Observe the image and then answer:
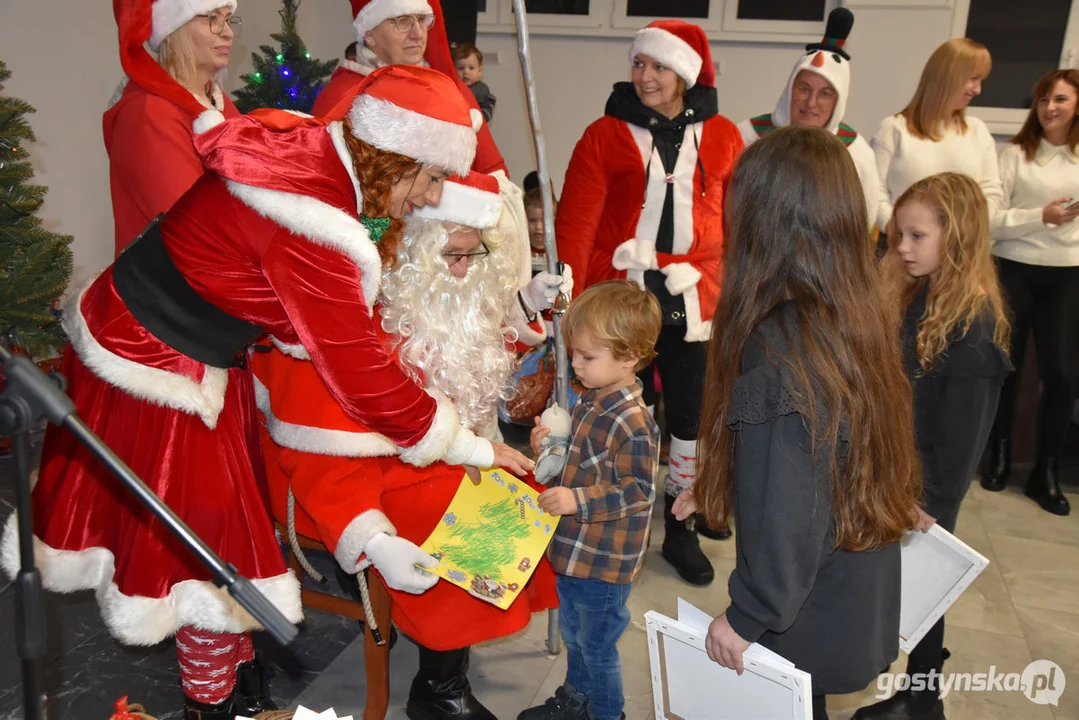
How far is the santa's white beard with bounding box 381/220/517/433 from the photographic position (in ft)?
7.06

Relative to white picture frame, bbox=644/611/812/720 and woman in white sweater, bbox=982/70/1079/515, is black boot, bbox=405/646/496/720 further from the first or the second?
woman in white sweater, bbox=982/70/1079/515

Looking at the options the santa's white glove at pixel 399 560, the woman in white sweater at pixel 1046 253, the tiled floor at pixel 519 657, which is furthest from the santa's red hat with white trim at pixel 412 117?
the woman in white sweater at pixel 1046 253

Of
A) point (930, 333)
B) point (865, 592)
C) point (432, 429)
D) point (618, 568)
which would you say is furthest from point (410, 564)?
point (930, 333)

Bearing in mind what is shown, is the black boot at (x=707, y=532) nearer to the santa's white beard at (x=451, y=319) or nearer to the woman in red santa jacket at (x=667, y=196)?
the woman in red santa jacket at (x=667, y=196)

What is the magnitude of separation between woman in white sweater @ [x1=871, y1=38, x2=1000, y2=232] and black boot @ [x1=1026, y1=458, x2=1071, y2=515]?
129 cm

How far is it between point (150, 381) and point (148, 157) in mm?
1026

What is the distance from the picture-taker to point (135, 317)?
73.5 inches

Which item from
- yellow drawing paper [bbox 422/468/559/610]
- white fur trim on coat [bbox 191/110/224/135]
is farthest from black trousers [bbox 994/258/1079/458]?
white fur trim on coat [bbox 191/110/224/135]

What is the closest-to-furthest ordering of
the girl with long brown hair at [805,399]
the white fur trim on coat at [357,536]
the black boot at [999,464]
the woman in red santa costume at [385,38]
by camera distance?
the girl with long brown hair at [805,399], the white fur trim on coat at [357,536], the woman in red santa costume at [385,38], the black boot at [999,464]

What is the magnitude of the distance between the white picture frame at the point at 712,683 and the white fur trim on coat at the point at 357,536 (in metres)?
0.64

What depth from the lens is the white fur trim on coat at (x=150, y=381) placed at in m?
1.83

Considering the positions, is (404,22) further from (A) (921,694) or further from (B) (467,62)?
(A) (921,694)

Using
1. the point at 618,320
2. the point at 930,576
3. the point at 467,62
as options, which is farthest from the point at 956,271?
the point at 467,62

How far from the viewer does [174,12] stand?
267cm
